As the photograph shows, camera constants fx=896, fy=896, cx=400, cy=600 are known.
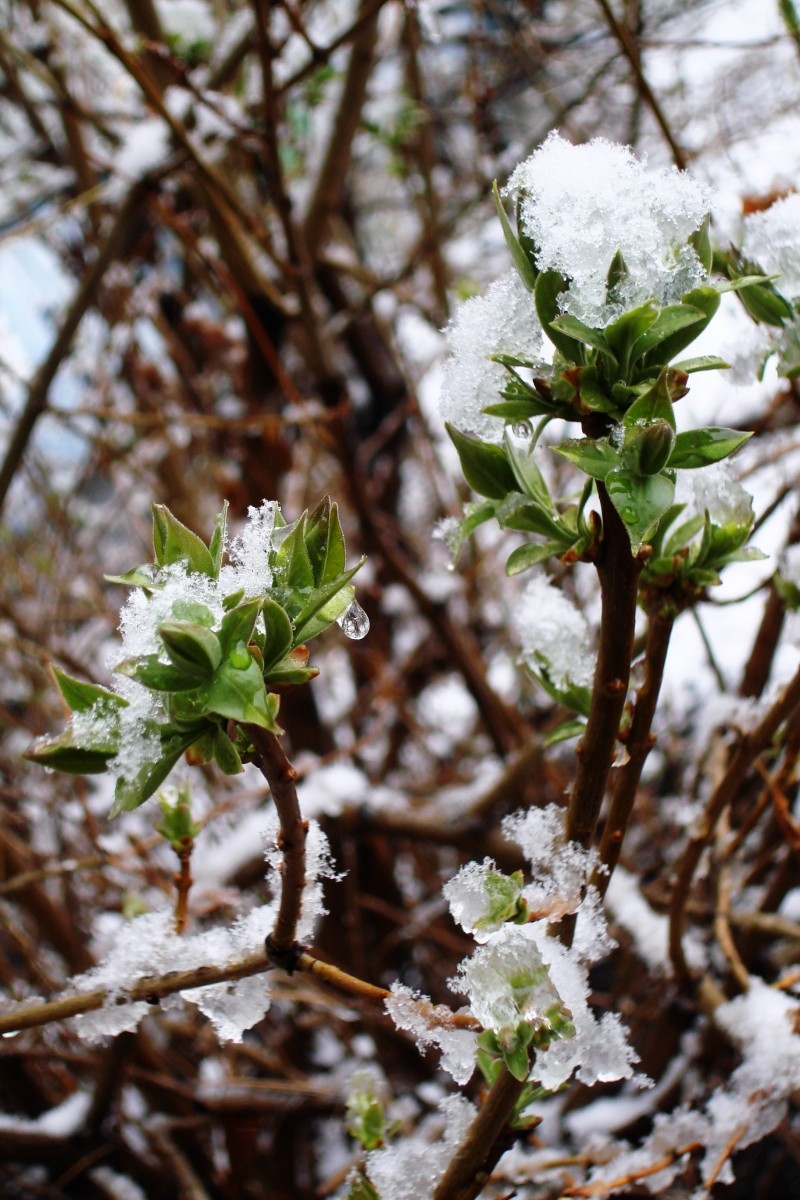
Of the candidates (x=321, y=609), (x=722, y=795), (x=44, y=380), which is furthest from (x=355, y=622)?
(x=44, y=380)

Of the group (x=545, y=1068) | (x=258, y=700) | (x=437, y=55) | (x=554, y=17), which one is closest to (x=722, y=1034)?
(x=545, y=1068)

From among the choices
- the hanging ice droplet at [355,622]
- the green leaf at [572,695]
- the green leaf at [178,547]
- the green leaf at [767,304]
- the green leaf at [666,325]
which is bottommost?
the green leaf at [572,695]

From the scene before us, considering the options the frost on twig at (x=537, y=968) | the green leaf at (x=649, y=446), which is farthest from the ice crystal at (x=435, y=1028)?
the green leaf at (x=649, y=446)

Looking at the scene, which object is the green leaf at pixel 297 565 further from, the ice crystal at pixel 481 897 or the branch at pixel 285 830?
the ice crystal at pixel 481 897

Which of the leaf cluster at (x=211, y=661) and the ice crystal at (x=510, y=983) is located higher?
the leaf cluster at (x=211, y=661)

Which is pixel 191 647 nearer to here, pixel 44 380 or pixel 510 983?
pixel 510 983

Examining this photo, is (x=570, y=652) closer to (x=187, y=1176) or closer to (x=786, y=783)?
(x=786, y=783)
